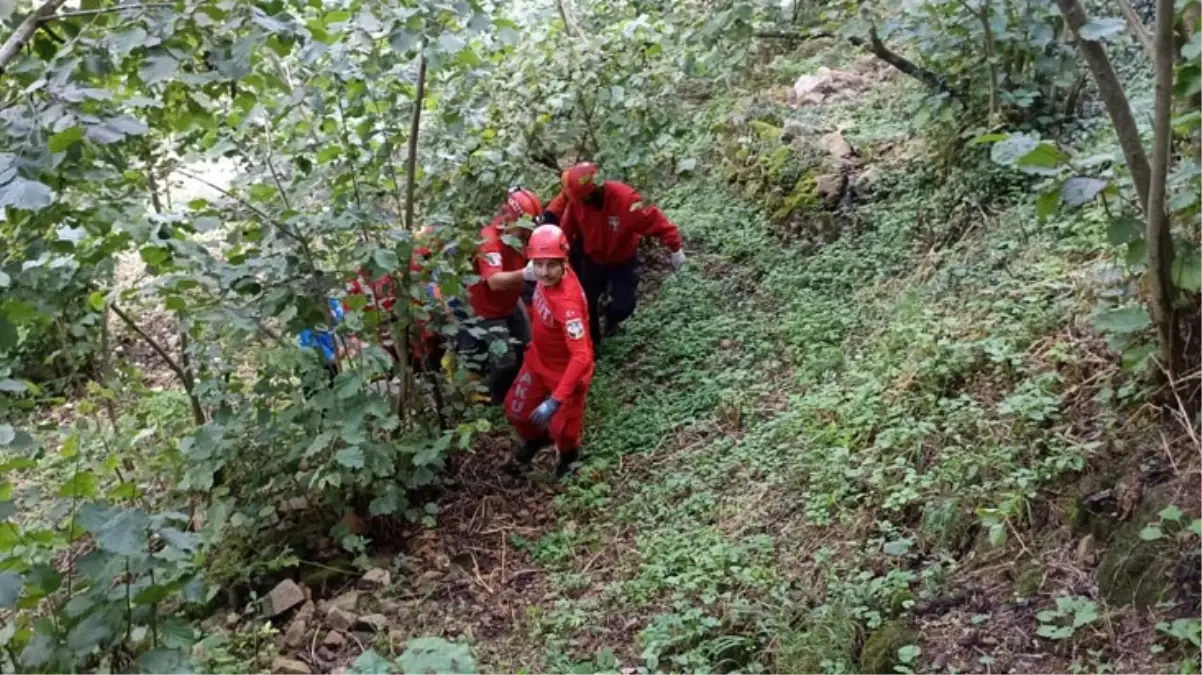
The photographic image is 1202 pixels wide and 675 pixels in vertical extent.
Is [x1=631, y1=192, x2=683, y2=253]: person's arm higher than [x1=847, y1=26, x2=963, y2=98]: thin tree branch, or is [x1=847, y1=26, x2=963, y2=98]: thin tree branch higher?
[x1=847, y1=26, x2=963, y2=98]: thin tree branch

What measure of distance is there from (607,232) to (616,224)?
81 millimetres

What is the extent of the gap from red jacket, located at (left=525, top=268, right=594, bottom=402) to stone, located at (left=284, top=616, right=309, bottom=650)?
172 cm

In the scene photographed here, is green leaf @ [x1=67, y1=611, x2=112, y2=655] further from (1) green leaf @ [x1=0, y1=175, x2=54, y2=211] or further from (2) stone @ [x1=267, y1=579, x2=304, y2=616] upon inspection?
(2) stone @ [x1=267, y1=579, x2=304, y2=616]

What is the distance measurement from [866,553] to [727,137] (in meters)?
5.03

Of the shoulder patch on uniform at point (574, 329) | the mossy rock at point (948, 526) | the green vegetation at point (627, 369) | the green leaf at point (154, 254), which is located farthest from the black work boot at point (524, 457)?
the mossy rock at point (948, 526)

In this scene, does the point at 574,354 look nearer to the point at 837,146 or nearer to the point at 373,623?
the point at 373,623

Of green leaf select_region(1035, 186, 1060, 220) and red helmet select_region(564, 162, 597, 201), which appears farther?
red helmet select_region(564, 162, 597, 201)

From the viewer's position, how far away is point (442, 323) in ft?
16.1

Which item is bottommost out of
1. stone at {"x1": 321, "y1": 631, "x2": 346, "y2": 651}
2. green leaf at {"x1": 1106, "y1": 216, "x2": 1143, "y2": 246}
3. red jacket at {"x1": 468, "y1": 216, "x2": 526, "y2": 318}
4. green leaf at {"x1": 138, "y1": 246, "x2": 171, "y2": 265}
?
stone at {"x1": 321, "y1": 631, "x2": 346, "y2": 651}

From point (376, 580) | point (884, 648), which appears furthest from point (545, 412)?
point (884, 648)

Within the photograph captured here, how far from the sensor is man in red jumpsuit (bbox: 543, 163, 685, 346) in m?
6.21

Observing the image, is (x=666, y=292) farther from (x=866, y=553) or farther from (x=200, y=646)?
(x=200, y=646)

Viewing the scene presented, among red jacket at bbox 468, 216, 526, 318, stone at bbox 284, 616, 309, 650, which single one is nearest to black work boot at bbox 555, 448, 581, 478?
red jacket at bbox 468, 216, 526, 318

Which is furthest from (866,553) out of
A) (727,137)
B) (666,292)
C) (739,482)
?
(727,137)
